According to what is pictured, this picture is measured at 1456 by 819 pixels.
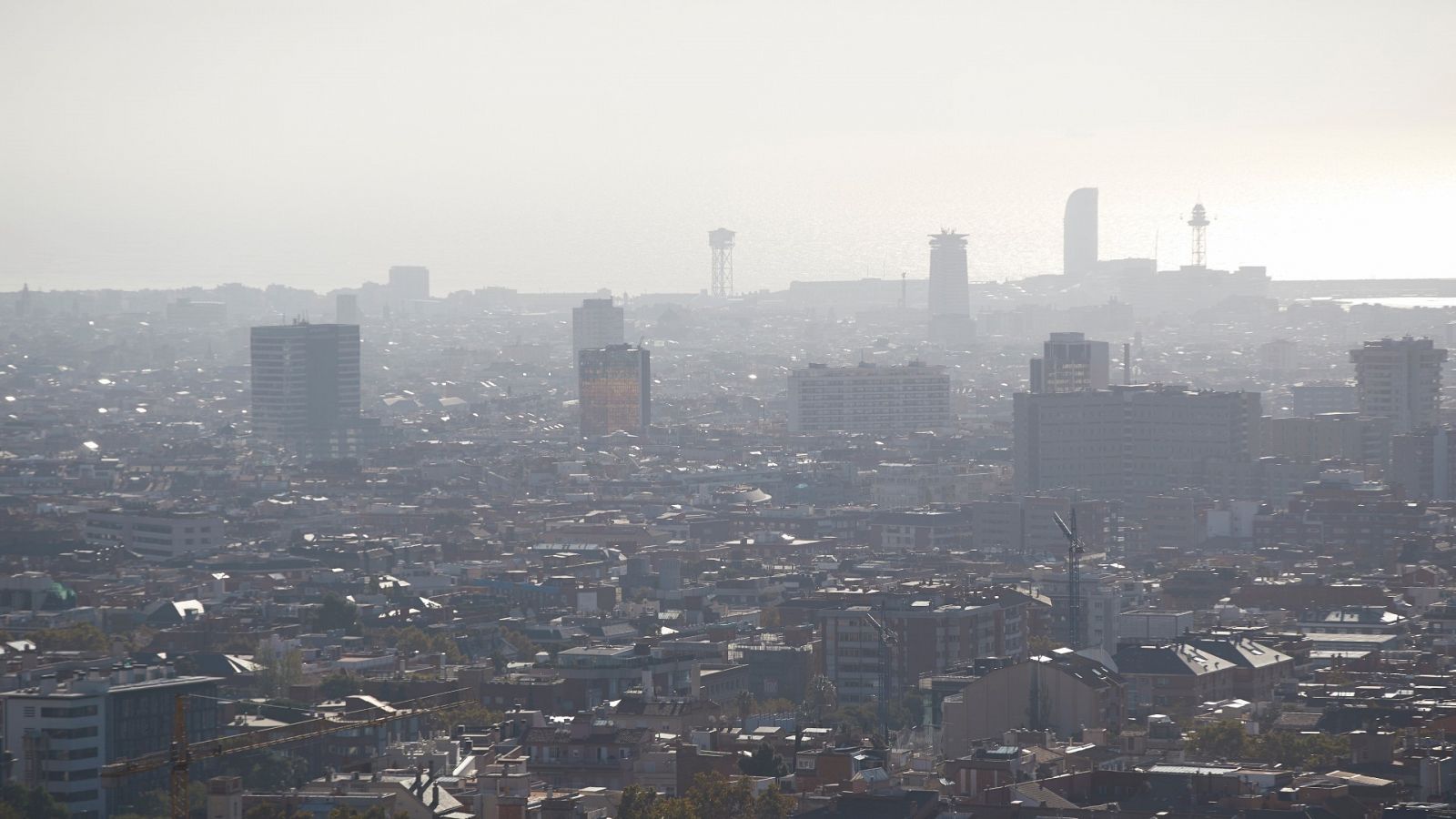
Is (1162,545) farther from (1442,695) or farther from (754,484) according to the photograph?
(1442,695)

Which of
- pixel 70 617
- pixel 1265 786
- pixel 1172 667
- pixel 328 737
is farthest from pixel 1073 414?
pixel 1265 786

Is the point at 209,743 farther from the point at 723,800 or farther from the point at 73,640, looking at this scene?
the point at 73,640

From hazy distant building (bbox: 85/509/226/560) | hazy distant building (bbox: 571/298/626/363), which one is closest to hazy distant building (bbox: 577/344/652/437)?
hazy distant building (bbox: 571/298/626/363)

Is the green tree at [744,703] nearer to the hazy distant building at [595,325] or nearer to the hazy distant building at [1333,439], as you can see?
the hazy distant building at [1333,439]

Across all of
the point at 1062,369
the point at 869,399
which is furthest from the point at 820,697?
the point at 869,399

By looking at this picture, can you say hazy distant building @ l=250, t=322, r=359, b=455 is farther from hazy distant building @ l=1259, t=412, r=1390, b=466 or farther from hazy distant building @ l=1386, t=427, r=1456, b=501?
hazy distant building @ l=1386, t=427, r=1456, b=501

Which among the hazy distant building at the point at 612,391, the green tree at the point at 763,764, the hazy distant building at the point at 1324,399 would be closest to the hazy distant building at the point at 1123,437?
the hazy distant building at the point at 1324,399
